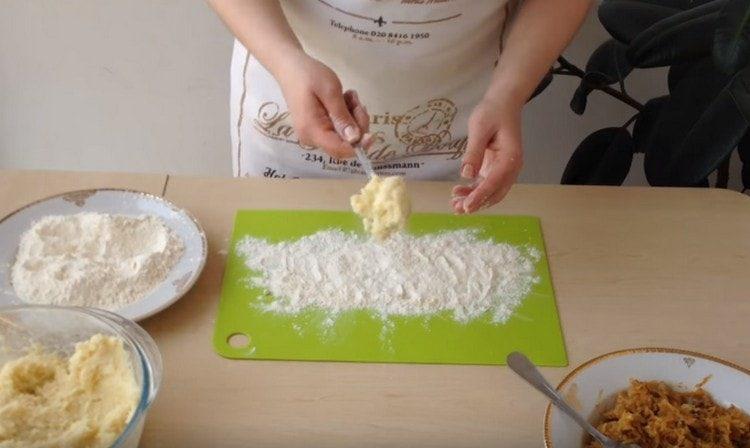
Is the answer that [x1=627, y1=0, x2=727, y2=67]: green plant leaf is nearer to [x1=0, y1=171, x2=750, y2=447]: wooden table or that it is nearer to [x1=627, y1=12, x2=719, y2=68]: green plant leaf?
[x1=627, y1=12, x2=719, y2=68]: green plant leaf

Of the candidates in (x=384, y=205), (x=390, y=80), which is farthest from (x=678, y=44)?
(x=384, y=205)

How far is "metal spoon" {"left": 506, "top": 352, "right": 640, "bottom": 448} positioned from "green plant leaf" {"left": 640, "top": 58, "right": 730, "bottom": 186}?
650 mm

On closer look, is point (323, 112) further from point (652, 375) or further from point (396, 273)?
point (652, 375)

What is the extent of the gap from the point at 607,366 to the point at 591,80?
848 millimetres

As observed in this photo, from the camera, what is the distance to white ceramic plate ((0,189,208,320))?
0.83 metres

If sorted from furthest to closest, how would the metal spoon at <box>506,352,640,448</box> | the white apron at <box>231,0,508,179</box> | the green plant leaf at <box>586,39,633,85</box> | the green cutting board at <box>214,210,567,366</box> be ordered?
the green plant leaf at <box>586,39,633,85</box> → the white apron at <box>231,0,508,179</box> → the green cutting board at <box>214,210,567,366</box> → the metal spoon at <box>506,352,640,448</box>

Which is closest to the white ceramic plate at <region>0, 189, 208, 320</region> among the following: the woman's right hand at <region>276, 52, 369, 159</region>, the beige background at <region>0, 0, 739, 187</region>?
the woman's right hand at <region>276, 52, 369, 159</region>

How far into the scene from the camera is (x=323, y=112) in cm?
91

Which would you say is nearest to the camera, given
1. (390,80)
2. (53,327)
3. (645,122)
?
(53,327)

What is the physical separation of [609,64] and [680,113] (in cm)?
22

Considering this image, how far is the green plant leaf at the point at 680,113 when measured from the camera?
127 centimetres

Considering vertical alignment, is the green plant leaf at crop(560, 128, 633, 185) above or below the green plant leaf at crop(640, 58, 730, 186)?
below

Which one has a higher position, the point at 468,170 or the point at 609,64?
the point at 468,170

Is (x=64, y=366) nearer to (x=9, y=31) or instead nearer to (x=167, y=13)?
(x=167, y=13)
